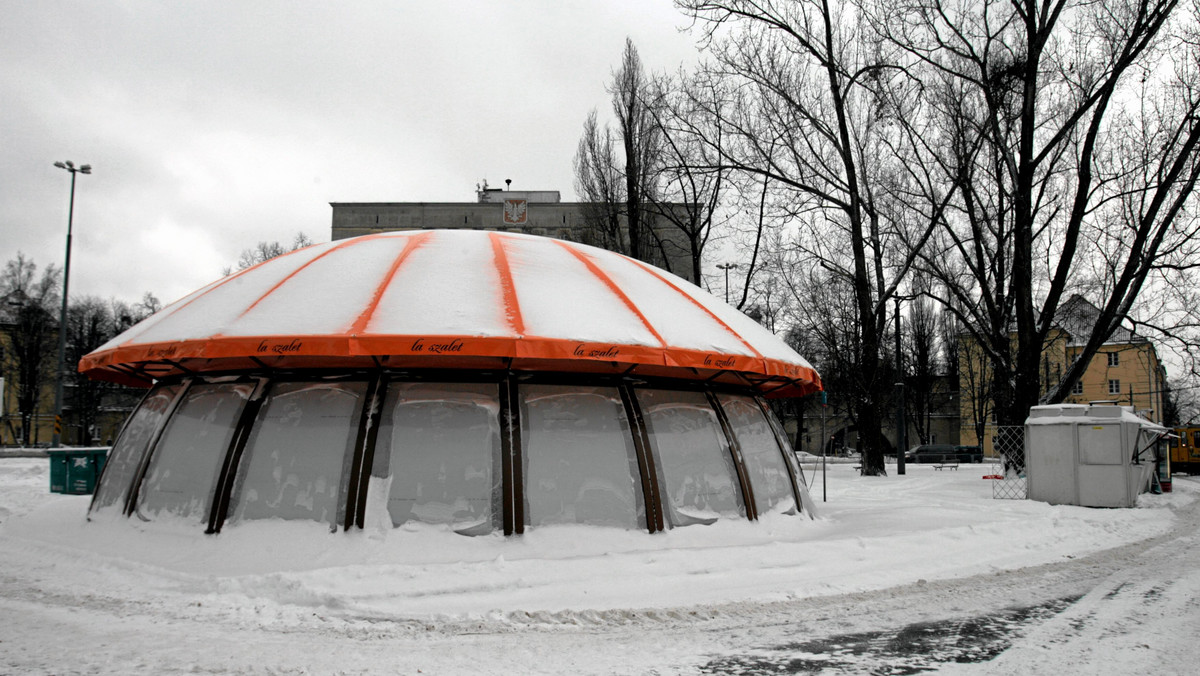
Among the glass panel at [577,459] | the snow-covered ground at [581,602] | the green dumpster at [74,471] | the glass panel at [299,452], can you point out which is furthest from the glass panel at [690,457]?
the green dumpster at [74,471]

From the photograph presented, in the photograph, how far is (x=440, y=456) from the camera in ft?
26.1

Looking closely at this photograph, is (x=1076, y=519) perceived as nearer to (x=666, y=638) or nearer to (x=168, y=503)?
(x=666, y=638)

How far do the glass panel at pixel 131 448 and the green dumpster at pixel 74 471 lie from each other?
261 inches

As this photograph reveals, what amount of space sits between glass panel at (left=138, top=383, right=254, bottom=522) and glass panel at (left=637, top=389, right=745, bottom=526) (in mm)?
4548

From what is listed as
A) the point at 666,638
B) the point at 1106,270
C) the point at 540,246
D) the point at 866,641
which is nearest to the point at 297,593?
the point at 666,638

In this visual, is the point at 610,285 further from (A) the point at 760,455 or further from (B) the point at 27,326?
(B) the point at 27,326

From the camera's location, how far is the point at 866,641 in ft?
17.9

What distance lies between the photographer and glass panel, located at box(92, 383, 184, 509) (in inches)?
366

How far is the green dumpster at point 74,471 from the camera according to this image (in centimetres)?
1535

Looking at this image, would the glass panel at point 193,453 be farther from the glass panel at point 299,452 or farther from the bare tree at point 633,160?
the bare tree at point 633,160

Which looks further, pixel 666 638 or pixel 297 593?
pixel 297 593

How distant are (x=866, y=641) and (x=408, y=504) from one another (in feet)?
14.7

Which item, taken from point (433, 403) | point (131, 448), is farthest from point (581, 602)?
point (131, 448)

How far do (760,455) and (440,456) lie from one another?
14.2 ft
